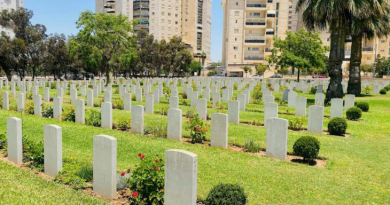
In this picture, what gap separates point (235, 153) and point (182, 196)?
13.3 ft

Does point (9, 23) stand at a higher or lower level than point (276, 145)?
higher

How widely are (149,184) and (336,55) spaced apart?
16.9 meters

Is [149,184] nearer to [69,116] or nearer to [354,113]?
[69,116]

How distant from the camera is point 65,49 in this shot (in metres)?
47.6

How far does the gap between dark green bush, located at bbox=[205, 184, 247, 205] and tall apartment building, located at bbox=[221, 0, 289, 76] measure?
3261 inches

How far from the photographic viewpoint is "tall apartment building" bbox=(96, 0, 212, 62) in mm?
100944

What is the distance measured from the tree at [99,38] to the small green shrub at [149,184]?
92.9ft

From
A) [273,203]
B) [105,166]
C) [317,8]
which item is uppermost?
[317,8]

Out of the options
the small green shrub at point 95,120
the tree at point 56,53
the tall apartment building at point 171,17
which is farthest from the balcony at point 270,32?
the small green shrub at point 95,120

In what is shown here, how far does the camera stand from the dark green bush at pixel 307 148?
7988 mm

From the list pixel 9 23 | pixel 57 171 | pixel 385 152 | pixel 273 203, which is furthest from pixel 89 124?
pixel 9 23

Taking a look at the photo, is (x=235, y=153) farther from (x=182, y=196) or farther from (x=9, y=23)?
(x=9, y=23)

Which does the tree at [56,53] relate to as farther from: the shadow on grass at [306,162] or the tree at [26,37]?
the shadow on grass at [306,162]

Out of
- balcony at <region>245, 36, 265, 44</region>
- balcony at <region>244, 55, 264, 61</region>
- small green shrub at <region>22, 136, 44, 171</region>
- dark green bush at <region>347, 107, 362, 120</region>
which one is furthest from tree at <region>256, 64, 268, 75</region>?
small green shrub at <region>22, 136, 44, 171</region>
